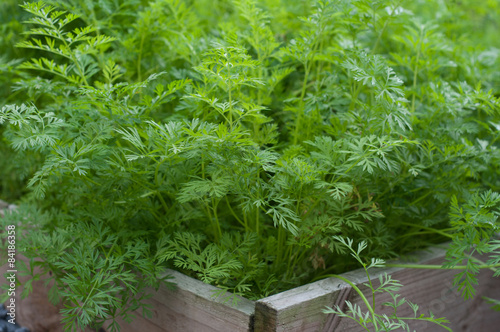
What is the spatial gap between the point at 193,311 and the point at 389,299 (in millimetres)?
510

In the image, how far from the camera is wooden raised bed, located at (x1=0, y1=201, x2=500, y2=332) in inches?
42.6

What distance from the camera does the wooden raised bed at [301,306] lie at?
108 cm

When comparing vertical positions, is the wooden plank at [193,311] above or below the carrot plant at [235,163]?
below

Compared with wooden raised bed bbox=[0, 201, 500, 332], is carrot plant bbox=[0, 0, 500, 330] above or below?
above

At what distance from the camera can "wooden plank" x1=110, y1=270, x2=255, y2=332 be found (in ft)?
3.66

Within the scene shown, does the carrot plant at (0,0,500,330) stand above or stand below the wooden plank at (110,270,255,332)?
above

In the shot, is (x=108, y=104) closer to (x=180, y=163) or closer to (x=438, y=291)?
(x=180, y=163)

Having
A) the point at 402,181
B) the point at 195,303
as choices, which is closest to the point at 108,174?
the point at 195,303

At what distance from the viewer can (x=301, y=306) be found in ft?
3.56

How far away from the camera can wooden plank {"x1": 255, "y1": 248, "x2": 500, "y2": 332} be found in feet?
3.51

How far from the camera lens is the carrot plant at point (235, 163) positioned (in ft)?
3.59

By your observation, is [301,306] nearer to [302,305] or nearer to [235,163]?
[302,305]

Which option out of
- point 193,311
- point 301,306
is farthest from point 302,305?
point 193,311

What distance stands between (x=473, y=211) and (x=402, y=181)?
0.83 feet
